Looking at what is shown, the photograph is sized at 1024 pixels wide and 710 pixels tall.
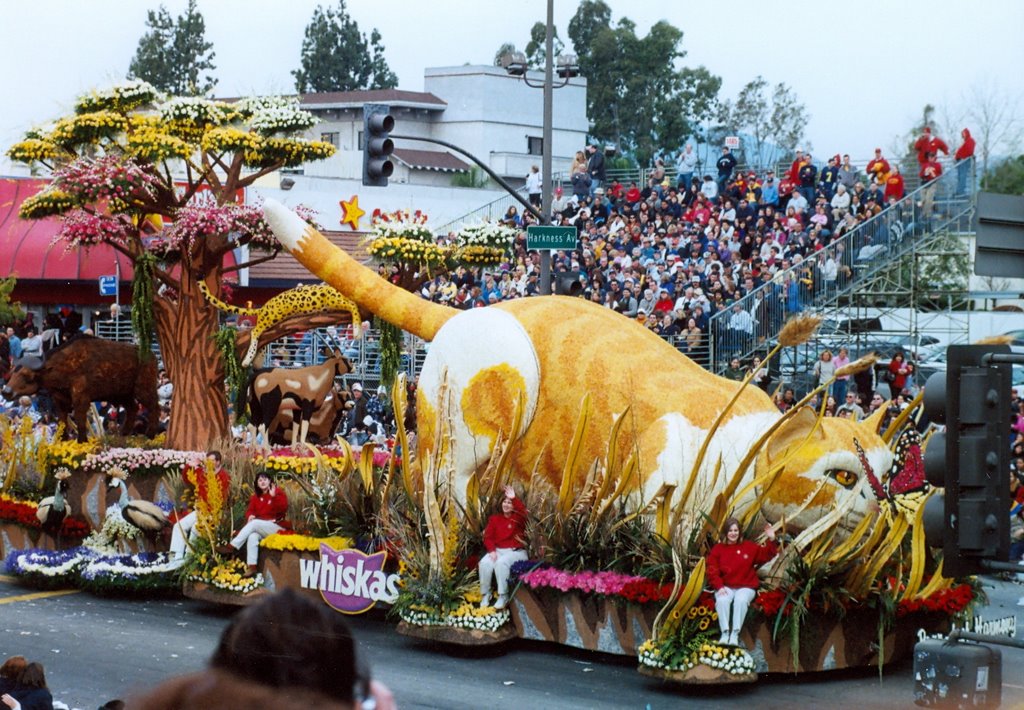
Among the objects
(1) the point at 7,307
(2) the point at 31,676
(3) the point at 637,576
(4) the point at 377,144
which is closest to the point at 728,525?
(3) the point at 637,576

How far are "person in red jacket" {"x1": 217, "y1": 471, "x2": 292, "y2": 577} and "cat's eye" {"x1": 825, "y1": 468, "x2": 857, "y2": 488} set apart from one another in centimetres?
554

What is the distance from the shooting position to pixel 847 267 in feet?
→ 77.8

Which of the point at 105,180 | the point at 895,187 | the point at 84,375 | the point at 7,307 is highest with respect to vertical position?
the point at 895,187

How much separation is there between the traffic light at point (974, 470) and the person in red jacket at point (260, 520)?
8790mm

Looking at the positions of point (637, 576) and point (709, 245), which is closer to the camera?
point (637, 576)

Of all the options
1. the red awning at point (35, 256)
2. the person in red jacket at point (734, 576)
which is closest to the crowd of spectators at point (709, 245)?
the red awning at point (35, 256)

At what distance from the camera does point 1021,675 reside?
12555 millimetres

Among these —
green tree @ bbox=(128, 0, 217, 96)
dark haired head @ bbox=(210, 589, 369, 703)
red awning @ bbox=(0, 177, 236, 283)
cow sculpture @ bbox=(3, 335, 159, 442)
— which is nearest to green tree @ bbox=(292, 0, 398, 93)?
green tree @ bbox=(128, 0, 217, 96)

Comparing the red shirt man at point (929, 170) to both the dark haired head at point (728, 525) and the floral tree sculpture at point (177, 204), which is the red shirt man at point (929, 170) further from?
the dark haired head at point (728, 525)

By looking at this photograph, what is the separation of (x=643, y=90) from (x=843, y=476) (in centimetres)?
4278

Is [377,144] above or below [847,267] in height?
above

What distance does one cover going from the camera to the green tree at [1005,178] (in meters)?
32.1

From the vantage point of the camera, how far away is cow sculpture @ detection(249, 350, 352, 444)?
63.8 feet

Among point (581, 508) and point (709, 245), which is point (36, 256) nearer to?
point (709, 245)
